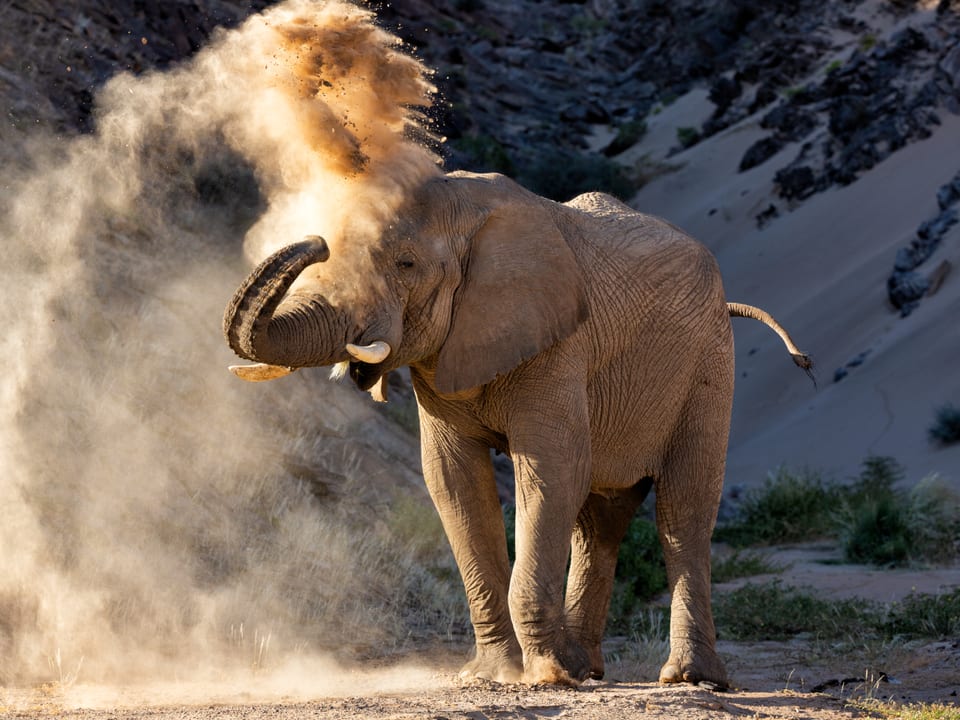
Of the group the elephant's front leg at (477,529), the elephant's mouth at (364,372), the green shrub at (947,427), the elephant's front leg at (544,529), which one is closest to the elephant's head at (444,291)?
the elephant's mouth at (364,372)

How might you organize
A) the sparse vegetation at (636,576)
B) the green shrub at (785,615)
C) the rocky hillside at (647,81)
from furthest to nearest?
the rocky hillside at (647,81)
the sparse vegetation at (636,576)
the green shrub at (785,615)

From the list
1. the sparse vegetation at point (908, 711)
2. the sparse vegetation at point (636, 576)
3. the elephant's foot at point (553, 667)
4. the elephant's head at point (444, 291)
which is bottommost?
the sparse vegetation at point (908, 711)

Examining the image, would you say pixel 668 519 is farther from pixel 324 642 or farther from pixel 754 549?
pixel 754 549

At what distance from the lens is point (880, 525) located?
15.2 meters

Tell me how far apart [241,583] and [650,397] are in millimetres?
3820

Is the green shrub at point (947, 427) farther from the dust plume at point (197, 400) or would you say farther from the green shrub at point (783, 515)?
the dust plume at point (197, 400)

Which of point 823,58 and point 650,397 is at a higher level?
point 823,58

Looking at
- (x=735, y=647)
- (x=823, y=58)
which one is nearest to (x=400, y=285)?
(x=735, y=647)

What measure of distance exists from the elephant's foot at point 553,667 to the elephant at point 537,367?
1cm

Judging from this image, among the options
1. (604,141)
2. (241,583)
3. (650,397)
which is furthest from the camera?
(604,141)

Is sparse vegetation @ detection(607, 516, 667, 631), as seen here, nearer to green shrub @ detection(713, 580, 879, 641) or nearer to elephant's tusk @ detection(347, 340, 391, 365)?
green shrub @ detection(713, 580, 879, 641)

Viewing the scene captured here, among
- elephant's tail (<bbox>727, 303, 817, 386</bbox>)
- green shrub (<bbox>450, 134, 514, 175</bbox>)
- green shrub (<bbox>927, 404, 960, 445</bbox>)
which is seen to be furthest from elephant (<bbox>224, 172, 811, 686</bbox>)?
green shrub (<bbox>450, 134, 514, 175</bbox>)

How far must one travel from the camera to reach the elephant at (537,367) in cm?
700

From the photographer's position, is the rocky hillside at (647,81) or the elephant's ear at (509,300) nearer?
the elephant's ear at (509,300)
